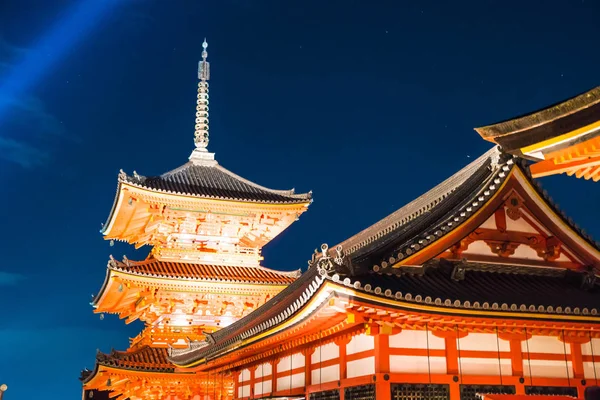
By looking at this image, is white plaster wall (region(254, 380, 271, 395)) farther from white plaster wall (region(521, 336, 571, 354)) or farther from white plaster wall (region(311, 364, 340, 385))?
white plaster wall (region(521, 336, 571, 354))

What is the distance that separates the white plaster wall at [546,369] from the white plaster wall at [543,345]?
183 millimetres

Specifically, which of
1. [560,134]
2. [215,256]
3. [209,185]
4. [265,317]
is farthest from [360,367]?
[209,185]

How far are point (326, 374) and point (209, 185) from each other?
1703 centimetres

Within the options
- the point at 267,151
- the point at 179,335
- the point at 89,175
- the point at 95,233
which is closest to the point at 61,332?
the point at 95,233

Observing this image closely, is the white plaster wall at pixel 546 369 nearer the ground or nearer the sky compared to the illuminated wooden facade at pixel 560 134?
nearer the ground

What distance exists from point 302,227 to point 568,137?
12216 cm

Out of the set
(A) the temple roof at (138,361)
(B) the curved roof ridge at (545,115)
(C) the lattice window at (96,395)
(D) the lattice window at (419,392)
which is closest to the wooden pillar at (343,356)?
(D) the lattice window at (419,392)

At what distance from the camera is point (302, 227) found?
130250 millimetres

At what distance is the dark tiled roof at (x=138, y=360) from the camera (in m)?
24.9

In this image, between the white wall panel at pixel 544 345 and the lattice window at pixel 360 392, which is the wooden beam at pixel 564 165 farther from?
the lattice window at pixel 360 392

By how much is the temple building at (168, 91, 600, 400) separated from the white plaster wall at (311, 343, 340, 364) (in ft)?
0.07

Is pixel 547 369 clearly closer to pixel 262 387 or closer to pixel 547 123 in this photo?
pixel 547 123

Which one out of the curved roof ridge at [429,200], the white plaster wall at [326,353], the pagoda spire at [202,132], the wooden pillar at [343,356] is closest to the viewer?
the wooden pillar at [343,356]

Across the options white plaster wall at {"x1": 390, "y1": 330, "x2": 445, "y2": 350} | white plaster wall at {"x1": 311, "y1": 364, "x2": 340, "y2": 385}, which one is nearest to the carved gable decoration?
white plaster wall at {"x1": 390, "y1": 330, "x2": 445, "y2": 350}
